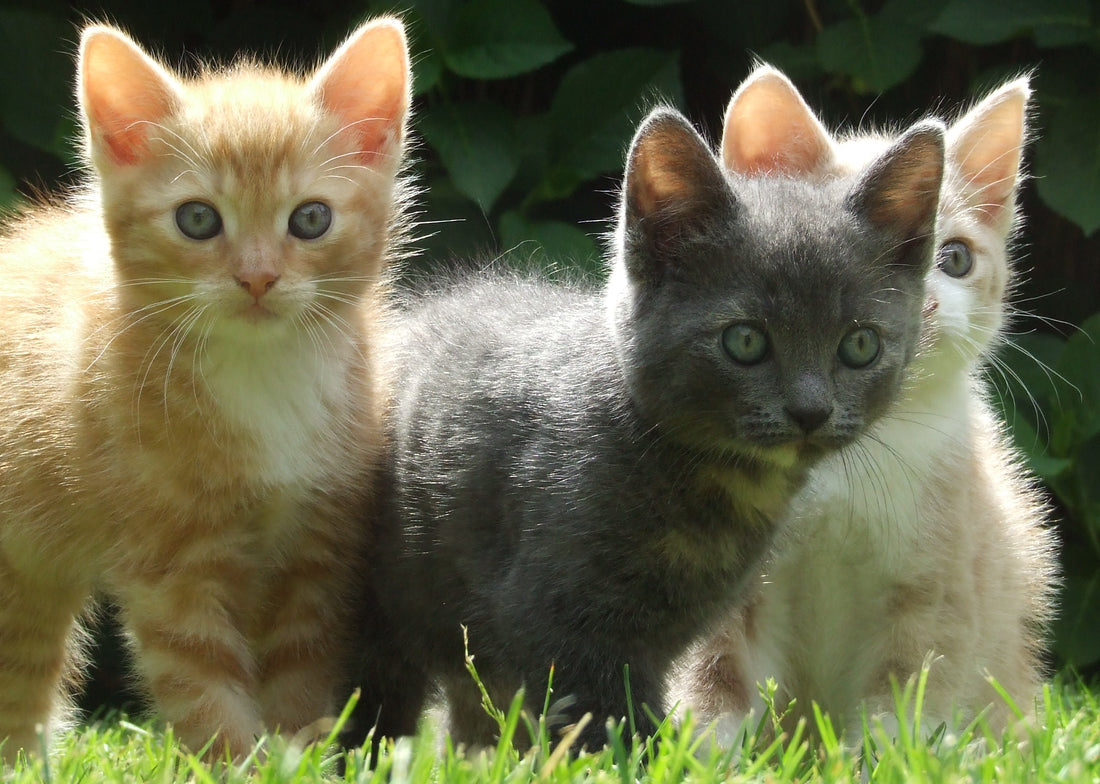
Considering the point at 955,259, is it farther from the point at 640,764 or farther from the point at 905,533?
the point at 640,764

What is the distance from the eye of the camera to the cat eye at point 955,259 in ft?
8.71

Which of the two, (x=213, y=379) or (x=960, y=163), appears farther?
(x=960, y=163)

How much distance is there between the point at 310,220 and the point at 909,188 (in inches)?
41.6

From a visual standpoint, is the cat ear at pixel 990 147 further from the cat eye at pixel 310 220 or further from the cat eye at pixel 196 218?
the cat eye at pixel 196 218

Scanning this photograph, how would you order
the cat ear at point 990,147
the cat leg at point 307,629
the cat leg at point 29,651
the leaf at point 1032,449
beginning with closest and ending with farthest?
the cat leg at point 307,629 < the cat leg at point 29,651 < the cat ear at point 990,147 < the leaf at point 1032,449

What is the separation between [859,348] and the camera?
2.14m

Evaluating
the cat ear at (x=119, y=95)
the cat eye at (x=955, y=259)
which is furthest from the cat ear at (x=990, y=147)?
the cat ear at (x=119, y=95)

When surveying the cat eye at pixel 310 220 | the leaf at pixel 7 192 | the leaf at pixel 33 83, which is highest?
the leaf at pixel 33 83

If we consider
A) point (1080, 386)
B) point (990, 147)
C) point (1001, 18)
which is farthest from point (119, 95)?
point (1080, 386)

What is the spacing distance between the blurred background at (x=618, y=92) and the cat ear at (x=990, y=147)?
516mm

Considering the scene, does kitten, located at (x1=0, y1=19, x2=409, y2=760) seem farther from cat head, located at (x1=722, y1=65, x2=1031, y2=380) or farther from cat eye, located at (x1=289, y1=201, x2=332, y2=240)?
cat head, located at (x1=722, y1=65, x2=1031, y2=380)

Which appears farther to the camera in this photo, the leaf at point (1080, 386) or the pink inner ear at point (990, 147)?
the leaf at point (1080, 386)

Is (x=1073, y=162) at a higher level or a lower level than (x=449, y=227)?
higher

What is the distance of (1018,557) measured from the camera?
2.93m
